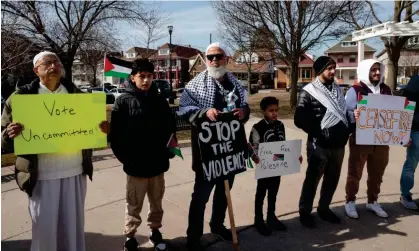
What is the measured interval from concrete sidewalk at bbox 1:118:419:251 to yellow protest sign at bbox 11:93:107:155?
4.27 ft

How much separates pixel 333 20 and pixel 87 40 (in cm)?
1167

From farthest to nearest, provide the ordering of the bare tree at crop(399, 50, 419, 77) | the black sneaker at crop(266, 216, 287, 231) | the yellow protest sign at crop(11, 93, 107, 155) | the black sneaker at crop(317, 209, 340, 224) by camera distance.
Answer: the bare tree at crop(399, 50, 419, 77)
the black sneaker at crop(317, 209, 340, 224)
the black sneaker at crop(266, 216, 287, 231)
the yellow protest sign at crop(11, 93, 107, 155)

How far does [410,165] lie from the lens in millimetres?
4516

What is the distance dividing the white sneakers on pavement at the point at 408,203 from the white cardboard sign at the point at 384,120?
0.84 metres

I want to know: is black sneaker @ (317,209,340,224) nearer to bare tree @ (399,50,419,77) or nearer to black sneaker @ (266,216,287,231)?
black sneaker @ (266,216,287,231)

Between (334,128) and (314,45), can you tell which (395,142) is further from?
(314,45)

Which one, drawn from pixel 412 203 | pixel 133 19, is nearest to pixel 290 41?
pixel 133 19

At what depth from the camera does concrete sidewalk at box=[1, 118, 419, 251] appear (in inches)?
140

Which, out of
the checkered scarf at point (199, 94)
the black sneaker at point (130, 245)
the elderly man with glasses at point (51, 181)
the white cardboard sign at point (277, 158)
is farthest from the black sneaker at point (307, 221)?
the elderly man with glasses at point (51, 181)

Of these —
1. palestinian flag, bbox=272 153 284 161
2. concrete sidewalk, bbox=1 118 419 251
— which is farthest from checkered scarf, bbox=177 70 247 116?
concrete sidewalk, bbox=1 118 419 251

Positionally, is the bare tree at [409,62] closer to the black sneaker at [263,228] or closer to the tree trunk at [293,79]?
the tree trunk at [293,79]

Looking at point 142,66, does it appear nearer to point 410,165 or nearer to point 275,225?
point 275,225

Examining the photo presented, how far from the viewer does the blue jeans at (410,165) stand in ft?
14.5

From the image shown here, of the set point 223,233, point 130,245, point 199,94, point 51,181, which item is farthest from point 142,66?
point 223,233
